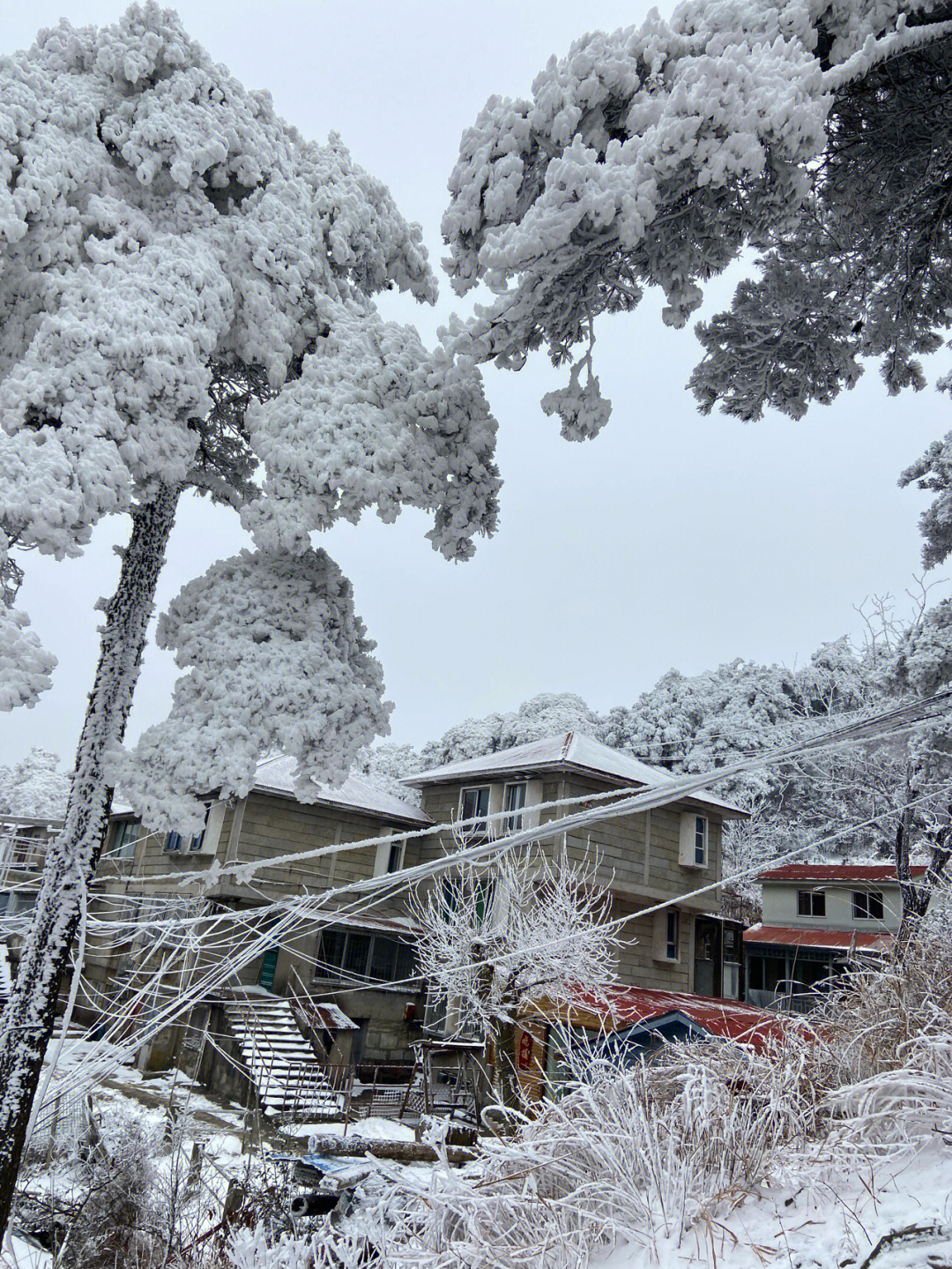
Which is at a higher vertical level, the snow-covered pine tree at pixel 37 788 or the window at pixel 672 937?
the snow-covered pine tree at pixel 37 788

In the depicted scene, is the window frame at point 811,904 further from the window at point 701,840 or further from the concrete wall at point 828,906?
the window at point 701,840

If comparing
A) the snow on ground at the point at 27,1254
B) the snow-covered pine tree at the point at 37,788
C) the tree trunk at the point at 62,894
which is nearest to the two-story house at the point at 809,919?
the snow on ground at the point at 27,1254

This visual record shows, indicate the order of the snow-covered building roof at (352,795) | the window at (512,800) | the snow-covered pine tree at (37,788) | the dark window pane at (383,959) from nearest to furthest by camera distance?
the snow-covered building roof at (352,795) → the window at (512,800) → the dark window pane at (383,959) → the snow-covered pine tree at (37,788)

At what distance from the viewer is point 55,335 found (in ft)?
16.1

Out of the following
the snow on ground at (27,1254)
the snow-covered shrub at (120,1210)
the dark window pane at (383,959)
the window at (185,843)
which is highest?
the window at (185,843)

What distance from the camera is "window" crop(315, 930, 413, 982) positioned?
66.2 feet

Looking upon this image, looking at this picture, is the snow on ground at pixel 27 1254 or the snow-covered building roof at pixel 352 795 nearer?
the snow on ground at pixel 27 1254

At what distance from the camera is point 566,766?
1844 cm

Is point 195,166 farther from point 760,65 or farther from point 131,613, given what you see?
point 760,65

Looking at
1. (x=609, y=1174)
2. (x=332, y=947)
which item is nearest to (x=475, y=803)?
(x=332, y=947)

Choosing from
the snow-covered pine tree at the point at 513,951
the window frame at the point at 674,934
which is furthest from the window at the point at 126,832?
the window frame at the point at 674,934

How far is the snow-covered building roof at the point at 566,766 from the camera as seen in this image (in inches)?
734

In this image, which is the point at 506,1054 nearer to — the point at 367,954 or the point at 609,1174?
the point at 609,1174

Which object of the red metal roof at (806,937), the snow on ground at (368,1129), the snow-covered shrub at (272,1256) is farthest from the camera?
the red metal roof at (806,937)
